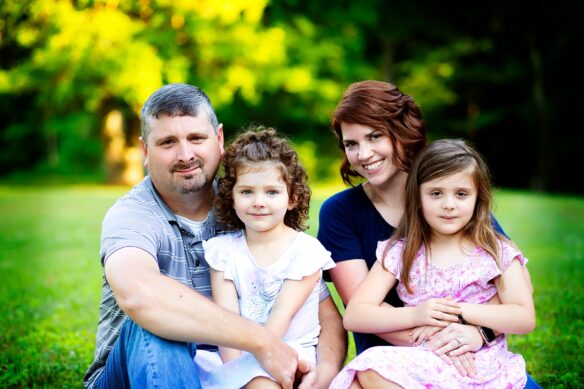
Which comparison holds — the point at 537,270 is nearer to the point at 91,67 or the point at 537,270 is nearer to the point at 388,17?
the point at 91,67

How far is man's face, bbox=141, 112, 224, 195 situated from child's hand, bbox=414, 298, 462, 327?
120cm

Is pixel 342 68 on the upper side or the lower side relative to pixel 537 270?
upper

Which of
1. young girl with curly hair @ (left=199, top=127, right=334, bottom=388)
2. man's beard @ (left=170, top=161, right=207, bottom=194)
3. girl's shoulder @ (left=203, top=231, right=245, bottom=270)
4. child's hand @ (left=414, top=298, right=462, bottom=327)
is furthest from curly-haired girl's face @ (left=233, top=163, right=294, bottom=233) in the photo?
child's hand @ (left=414, top=298, right=462, bottom=327)

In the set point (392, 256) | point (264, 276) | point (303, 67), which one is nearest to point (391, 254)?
point (392, 256)

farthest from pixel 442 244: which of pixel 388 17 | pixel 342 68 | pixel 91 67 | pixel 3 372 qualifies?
pixel 388 17

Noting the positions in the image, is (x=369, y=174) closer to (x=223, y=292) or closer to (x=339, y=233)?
(x=339, y=233)

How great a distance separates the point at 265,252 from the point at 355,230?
589mm

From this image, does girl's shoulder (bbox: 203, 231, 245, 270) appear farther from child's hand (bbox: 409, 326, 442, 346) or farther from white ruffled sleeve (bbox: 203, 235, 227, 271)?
→ child's hand (bbox: 409, 326, 442, 346)

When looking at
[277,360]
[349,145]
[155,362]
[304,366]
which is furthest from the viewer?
[349,145]

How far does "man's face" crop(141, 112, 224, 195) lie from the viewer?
3.21 m

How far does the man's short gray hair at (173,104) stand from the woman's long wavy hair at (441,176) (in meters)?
1.07

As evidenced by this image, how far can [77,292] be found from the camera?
6672 millimetres

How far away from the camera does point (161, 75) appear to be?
17141mm

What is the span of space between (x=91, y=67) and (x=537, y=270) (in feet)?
40.1
